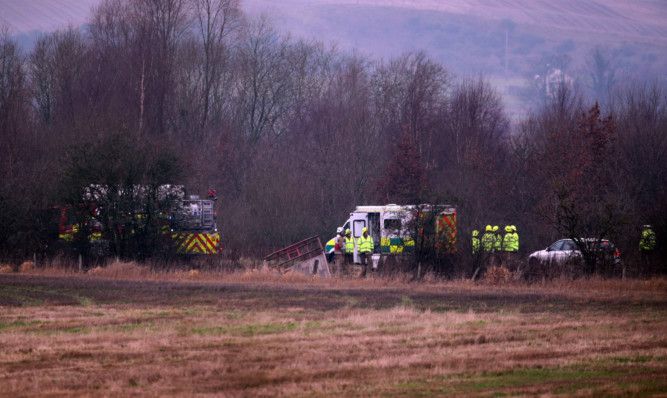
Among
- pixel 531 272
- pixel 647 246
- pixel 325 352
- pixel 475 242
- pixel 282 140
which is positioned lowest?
pixel 325 352

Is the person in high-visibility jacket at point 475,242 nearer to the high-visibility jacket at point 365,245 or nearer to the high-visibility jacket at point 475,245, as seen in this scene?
the high-visibility jacket at point 475,245

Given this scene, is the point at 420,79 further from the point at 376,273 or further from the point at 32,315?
the point at 32,315

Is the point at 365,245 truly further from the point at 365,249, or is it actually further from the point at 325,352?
the point at 325,352

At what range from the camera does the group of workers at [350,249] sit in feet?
96.0

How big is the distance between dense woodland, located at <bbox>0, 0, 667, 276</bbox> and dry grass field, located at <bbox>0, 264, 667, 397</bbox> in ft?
27.2

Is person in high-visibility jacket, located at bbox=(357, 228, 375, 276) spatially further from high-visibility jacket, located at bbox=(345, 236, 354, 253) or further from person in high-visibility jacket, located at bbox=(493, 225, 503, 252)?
person in high-visibility jacket, located at bbox=(493, 225, 503, 252)

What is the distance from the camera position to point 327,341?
14.7 metres

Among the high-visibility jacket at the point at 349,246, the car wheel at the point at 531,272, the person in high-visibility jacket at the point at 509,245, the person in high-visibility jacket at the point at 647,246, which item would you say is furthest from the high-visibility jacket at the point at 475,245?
the person in high-visibility jacket at the point at 647,246

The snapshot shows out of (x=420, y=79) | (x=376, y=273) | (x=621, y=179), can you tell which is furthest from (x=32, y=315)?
(x=420, y=79)

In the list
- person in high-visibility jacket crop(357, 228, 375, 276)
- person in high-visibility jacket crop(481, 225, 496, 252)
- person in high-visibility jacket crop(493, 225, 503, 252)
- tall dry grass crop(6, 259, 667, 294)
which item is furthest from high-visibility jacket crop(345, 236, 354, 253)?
person in high-visibility jacket crop(493, 225, 503, 252)

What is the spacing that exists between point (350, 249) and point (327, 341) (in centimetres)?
1738

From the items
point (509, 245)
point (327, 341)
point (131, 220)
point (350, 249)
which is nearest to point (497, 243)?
point (509, 245)

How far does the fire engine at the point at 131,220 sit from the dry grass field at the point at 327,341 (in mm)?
6683

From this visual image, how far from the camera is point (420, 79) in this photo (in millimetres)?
65000
